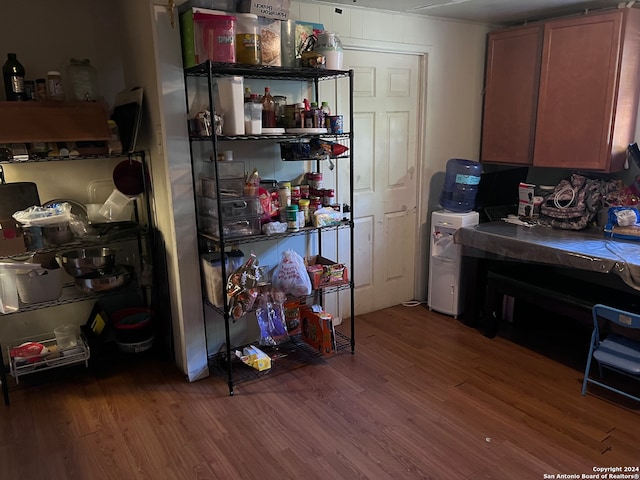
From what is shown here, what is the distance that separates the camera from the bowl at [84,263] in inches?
108

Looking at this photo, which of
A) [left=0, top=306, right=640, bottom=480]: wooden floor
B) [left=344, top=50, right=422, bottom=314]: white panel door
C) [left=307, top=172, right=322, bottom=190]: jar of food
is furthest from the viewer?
[left=344, top=50, right=422, bottom=314]: white panel door

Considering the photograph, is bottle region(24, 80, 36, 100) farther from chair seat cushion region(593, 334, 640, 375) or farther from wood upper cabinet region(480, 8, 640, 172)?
chair seat cushion region(593, 334, 640, 375)

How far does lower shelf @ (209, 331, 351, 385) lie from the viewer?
2885mm

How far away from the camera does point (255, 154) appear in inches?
115

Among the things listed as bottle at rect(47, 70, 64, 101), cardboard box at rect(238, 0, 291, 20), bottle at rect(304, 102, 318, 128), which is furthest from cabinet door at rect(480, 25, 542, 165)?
bottle at rect(47, 70, 64, 101)

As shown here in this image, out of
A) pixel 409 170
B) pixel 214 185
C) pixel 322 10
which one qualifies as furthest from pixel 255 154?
pixel 409 170

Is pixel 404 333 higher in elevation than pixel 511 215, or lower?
lower

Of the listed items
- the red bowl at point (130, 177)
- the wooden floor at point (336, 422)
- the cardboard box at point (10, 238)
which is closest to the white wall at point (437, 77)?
the wooden floor at point (336, 422)

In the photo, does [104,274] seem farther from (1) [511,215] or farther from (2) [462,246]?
(1) [511,215]

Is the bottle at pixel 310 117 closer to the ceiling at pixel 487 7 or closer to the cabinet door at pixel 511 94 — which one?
the ceiling at pixel 487 7

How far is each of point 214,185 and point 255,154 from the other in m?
0.43

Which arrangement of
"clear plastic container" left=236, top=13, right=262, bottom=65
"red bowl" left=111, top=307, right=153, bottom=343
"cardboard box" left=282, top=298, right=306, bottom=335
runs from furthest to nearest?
"cardboard box" left=282, top=298, right=306, bottom=335, "red bowl" left=111, top=307, right=153, bottom=343, "clear plastic container" left=236, top=13, right=262, bottom=65

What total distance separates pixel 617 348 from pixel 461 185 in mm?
1488

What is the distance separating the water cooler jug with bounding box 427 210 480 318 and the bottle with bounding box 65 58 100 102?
2337 millimetres
